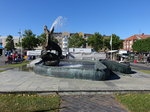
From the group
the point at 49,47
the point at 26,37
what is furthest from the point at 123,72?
the point at 26,37

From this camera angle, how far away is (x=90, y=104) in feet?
13.7

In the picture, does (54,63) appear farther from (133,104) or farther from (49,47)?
(133,104)

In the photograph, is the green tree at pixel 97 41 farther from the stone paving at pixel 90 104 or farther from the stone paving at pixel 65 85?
the stone paving at pixel 90 104

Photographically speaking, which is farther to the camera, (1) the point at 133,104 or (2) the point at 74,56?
(2) the point at 74,56

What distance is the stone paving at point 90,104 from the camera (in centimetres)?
380

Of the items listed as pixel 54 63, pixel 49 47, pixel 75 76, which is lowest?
pixel 75 76

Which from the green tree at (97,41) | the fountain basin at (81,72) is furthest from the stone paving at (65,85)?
the green tree at (97,41)

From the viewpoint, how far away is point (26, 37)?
5188 centimetres

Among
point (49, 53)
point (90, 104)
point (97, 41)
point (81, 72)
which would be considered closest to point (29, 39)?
point (97, 41)

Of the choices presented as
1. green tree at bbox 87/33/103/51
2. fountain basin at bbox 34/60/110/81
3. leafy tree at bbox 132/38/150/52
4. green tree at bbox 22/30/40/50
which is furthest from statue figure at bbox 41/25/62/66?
green tree at bbox 87/33/103/51

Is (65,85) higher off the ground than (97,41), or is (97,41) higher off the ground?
(97,41)

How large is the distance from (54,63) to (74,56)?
2101 cm

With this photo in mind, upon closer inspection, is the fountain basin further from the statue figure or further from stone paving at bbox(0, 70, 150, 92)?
the statue figure

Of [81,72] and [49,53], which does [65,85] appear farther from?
[49,53]
